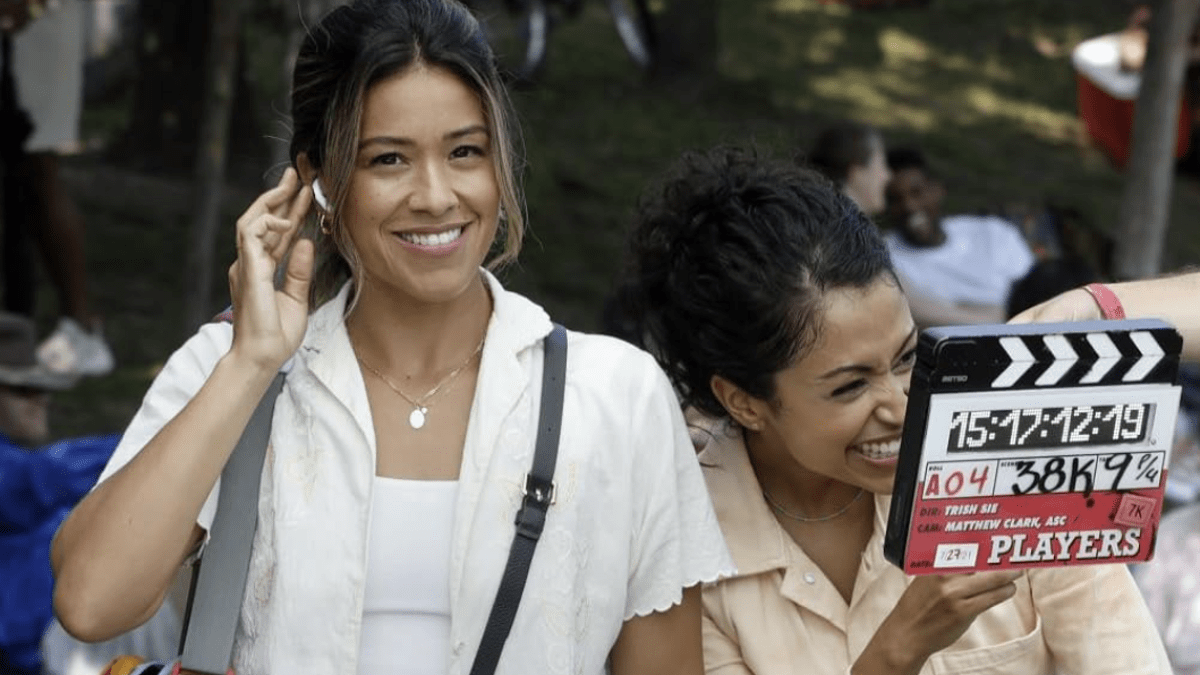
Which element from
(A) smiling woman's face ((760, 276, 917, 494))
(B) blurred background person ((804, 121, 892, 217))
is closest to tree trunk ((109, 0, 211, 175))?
(B) blurred background person ((804, 121, 892, 217))

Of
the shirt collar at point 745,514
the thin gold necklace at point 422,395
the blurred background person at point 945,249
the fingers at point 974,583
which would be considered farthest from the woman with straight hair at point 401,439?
the blurred background person at point 945,249

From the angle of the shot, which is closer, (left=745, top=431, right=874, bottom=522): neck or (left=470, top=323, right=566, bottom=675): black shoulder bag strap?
(left=470, top=323, right=566, bottom=675): black shoulder bag strap

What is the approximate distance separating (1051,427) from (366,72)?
42.5 inches

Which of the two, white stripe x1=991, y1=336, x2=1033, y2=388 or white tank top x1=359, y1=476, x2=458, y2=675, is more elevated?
white stripe x1=991, y1=336, x2=1033, y2=388

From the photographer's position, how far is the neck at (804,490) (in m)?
2.99

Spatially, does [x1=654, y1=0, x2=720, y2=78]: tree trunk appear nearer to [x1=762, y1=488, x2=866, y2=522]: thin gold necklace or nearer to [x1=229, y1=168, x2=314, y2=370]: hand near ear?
[x1=762, y1=488, x2=866, y2=522]: thin gold necklace

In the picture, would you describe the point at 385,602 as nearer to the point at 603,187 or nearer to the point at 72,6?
the point at 72,6

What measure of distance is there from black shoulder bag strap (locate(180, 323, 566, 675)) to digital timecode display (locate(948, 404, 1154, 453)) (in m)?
0.60

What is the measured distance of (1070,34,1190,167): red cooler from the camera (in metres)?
8.00

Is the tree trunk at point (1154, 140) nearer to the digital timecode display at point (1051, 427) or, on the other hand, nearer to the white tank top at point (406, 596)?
the digital timecode display at point (1051, 427)

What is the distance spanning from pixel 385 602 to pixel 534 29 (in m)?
9.12

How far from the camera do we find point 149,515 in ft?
8.48

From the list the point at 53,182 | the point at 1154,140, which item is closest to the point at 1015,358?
the point at 1154,140

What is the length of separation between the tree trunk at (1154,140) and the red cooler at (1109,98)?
130 centimetres
